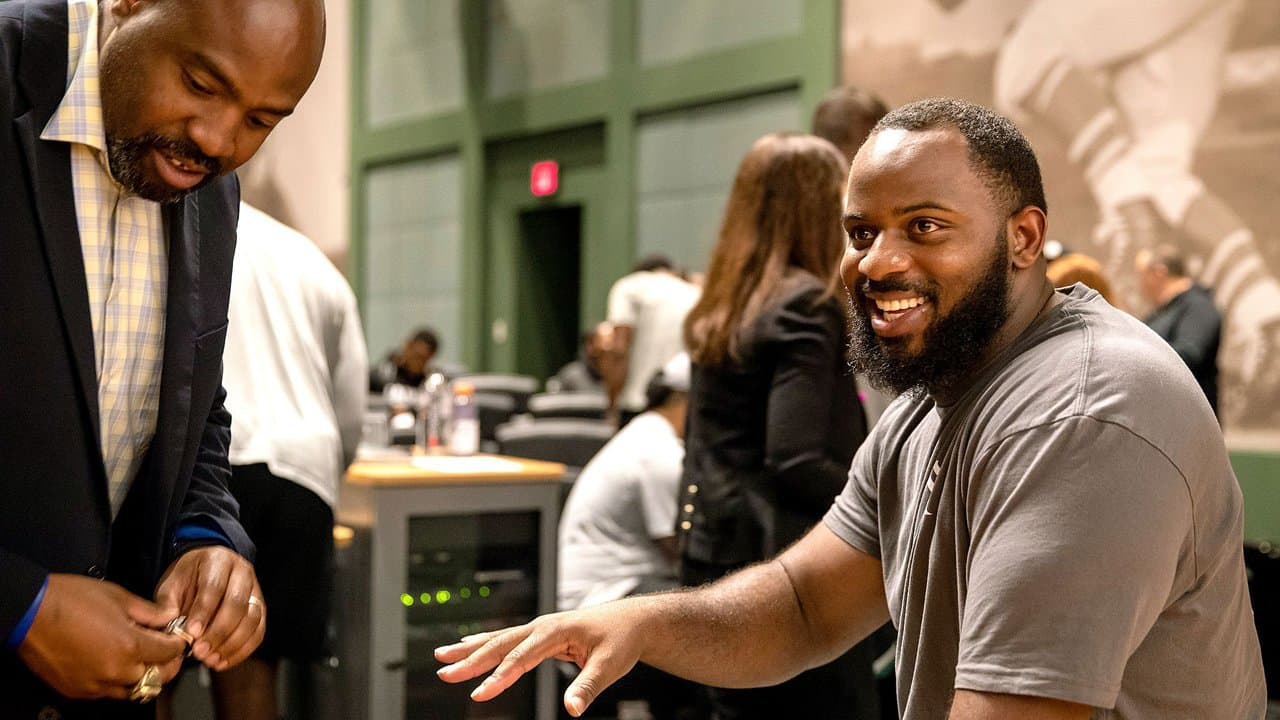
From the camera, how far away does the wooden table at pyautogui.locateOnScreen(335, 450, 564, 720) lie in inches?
148

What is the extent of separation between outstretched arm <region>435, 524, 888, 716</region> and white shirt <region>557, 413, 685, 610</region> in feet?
5.40

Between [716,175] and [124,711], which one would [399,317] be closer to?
[716,175]

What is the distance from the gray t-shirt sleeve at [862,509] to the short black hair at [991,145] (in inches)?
16.3

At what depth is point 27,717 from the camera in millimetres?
1351

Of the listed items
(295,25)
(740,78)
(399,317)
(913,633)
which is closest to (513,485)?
(913,633)

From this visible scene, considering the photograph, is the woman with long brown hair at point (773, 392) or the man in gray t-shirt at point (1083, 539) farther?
the woman with long brown hair at point (773, 392)

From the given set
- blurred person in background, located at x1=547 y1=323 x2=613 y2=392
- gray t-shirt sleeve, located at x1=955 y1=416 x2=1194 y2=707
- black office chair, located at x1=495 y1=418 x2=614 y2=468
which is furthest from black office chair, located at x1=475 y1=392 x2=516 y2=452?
gray t-shirt sleeve, located at x1=955 y1=416 x2=1194 y2=707

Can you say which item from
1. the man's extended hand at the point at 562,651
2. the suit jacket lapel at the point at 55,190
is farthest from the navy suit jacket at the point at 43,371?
the man's extended hand at the point at 562,651

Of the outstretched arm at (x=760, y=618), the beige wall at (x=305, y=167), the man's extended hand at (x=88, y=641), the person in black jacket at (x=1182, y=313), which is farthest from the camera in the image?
the person in black jacket at (x=1182, y=313)

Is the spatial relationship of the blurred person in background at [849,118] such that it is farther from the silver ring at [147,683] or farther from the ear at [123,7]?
the silver ring at [147,683]

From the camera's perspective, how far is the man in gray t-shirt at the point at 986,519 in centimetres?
131

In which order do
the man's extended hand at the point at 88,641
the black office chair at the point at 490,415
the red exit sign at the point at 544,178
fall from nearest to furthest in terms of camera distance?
the man's extended hand at the point at 88,641 → the black office chair at the point at 490,415 → the red exit sign at the point at 544,178

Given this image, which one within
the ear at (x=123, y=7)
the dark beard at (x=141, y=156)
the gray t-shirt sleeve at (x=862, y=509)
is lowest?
the gray t-shirt sleeve at (x=862, y=509)

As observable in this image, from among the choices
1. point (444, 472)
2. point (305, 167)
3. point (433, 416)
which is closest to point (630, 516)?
point (444, 472)
